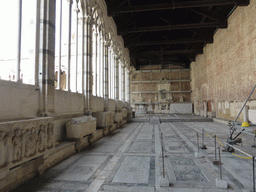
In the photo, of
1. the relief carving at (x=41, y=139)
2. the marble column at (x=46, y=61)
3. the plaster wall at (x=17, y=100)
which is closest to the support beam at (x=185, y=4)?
the marble column at (x=46, y=61)

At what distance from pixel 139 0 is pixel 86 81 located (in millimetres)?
9251

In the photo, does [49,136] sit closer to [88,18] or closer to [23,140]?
[23,140]

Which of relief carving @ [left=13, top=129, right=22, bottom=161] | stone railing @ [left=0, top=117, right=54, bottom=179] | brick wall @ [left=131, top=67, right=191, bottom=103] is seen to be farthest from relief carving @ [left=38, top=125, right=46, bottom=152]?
brick wall @ [left=131, top=67, right=191, bottom=103]

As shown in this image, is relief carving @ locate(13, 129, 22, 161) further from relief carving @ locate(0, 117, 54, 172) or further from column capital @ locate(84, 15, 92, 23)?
column capital @ locate(84, 15, 92, 23)

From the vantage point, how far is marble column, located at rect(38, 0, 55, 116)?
15.1ft

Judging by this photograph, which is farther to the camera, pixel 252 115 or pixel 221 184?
pixel 252 115

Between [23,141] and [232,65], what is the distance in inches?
538

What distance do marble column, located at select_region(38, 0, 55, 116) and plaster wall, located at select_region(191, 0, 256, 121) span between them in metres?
10.5

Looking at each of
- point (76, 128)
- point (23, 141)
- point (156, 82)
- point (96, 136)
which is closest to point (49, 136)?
point (23, 141)

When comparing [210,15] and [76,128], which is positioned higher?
[210,15]

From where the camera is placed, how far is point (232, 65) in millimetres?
12000

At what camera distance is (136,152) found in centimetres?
556

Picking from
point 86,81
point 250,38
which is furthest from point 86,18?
point 250,38

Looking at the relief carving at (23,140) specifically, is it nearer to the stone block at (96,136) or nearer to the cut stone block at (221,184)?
the stone block at (96,136)
